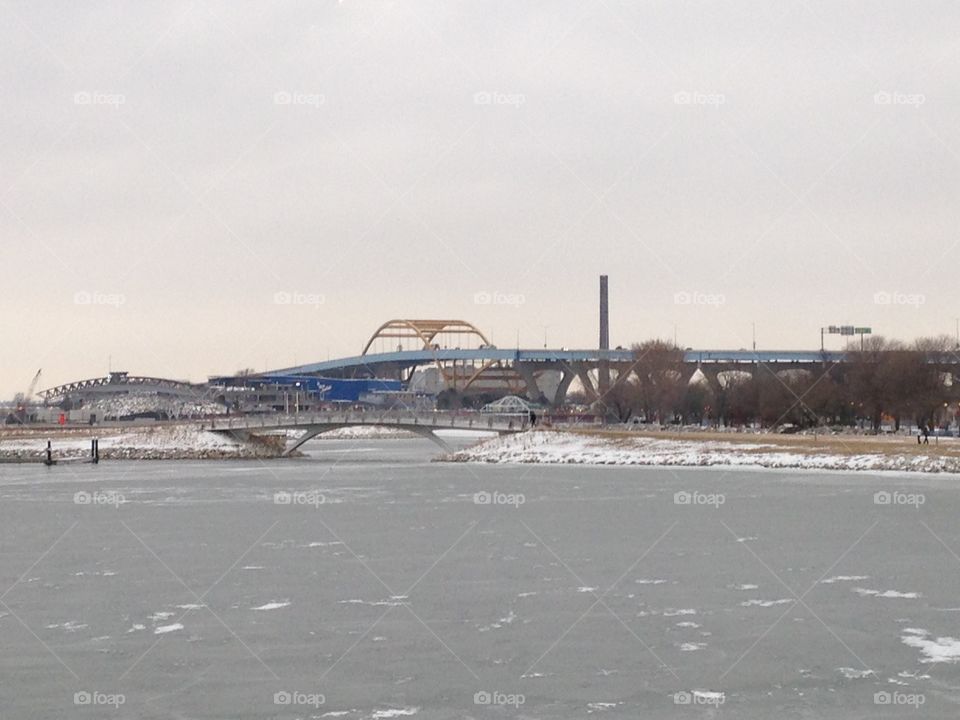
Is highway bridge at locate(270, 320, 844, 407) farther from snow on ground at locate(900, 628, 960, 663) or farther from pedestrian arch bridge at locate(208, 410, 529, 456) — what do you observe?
snow on ground at locate(900, 628, 960, 663)

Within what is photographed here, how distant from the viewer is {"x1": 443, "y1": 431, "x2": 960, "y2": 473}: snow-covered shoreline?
62531mm

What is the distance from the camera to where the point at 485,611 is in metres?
22.9

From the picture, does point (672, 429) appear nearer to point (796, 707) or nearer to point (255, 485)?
point (255, 485)

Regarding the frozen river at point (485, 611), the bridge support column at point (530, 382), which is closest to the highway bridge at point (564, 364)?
the bridge support column at point (530, 382)

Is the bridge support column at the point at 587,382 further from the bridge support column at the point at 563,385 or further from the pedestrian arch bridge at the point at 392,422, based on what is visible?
the pedestrian arch bridge at the point at 392,422

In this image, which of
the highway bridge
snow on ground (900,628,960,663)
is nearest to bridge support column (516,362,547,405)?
the highway bridge

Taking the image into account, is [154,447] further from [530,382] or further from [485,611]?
[530,382]

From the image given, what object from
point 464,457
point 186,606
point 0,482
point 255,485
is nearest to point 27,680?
point 186,606

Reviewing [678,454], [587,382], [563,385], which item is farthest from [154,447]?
[563,385]

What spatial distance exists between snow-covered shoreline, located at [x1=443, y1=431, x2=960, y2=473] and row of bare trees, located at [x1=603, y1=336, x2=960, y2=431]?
17498mm

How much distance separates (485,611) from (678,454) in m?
53.7

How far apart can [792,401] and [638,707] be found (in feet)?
324

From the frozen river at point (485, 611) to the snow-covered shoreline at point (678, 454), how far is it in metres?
18.0

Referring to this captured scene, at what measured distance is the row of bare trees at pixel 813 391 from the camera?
95375 millimetres
